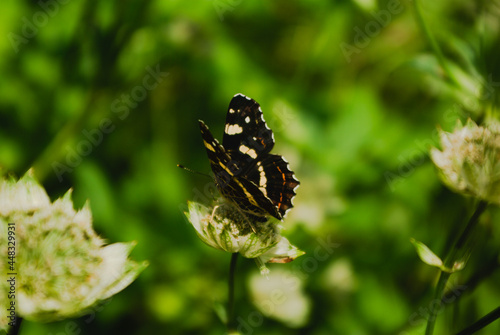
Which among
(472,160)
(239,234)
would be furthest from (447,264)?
(239,234)

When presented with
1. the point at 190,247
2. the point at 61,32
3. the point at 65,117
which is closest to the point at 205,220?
the point at 190,247

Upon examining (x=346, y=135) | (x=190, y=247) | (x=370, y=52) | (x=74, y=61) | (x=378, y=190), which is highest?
(x=370, y=52)

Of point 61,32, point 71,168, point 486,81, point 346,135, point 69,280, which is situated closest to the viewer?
point 69,280

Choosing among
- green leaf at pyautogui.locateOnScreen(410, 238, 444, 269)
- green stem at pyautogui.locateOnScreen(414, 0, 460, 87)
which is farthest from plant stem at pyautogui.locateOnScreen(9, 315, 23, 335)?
green stem at pyautogui.locateOnScreen(414, 0, 460, 87)

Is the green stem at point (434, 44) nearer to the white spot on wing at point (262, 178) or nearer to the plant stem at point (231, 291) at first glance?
the white spot on wing at point (262, 178)

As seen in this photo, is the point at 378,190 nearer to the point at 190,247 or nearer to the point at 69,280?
the point at 190,247

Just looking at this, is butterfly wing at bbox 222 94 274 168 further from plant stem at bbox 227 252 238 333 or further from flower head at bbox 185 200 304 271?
plant stem at bbox 227 252 238 333
